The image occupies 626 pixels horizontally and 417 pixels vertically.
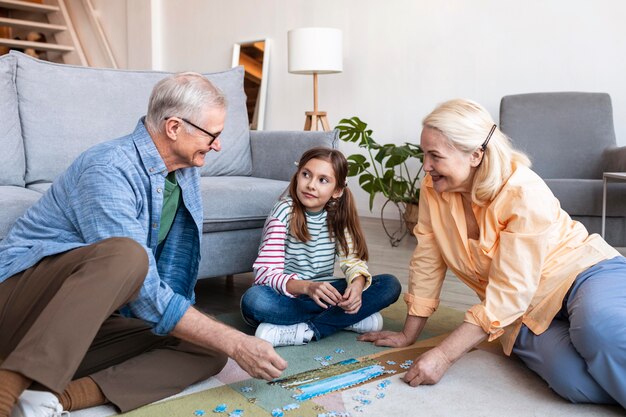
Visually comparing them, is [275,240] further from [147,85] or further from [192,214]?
[147,85]

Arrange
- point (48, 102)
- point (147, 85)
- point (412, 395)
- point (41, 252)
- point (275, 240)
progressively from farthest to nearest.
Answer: point (147, 85), point (48, 102), point (275, 240), point (412, 395), point (41, 252)

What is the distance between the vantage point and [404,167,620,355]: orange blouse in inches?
70.9

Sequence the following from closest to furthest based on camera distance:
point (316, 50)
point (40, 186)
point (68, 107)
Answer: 1. point (40, 186)
2. point (68, 107)
3. point (316, 50)

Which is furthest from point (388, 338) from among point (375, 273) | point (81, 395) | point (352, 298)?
point (375, 273)

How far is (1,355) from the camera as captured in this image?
1.59 meters

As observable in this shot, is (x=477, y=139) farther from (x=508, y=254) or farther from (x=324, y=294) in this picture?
(x=324, y=294)

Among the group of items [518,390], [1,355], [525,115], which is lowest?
[518,390]

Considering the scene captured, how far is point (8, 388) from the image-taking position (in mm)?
1264

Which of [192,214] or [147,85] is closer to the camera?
[192,214]

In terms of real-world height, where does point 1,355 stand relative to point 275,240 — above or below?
below

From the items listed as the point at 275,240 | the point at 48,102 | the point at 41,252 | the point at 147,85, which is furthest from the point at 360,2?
the point at 41,252

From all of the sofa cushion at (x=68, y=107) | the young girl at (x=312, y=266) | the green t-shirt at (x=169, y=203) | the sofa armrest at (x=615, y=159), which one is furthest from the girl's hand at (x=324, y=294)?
the sofa armrest at (x=615, y=159)

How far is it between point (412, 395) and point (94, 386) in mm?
813

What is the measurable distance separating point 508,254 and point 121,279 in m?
1.01
